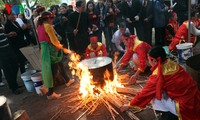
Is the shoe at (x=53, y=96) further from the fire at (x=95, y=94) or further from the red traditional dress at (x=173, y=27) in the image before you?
the red traditional dress at (x=173, y=27)

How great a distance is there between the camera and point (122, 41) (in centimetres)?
823

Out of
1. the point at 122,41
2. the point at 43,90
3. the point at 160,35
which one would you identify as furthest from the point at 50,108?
the point at 160,35

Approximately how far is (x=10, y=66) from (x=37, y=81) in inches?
40.2

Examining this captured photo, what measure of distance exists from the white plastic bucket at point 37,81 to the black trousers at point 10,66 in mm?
760

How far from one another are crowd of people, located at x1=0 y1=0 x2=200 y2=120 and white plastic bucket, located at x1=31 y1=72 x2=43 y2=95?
17 cm

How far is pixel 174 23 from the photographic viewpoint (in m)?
8.36

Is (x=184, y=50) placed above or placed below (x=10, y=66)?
below

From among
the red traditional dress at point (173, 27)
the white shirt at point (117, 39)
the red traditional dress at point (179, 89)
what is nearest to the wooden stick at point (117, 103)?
the red traditional dress at point (179, 89)

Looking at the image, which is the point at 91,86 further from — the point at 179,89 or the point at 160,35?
the point at 160,35

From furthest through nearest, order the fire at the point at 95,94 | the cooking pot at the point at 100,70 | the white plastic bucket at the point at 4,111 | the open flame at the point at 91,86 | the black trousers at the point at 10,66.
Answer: the black trousers at the point at 10,66 → the open flame at the point at 91,86 → the cooking pot at the point at 100,70 → the fire at the point at 95,94 → the white plastic bucket at the point at 4,111

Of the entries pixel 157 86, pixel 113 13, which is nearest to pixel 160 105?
pixel 157 86

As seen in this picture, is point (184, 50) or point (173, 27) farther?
point (173, 27)

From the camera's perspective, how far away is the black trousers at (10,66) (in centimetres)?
627

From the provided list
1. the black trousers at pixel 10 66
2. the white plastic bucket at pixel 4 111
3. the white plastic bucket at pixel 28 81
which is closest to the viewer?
the white plastic bucket at pixel 4 111
